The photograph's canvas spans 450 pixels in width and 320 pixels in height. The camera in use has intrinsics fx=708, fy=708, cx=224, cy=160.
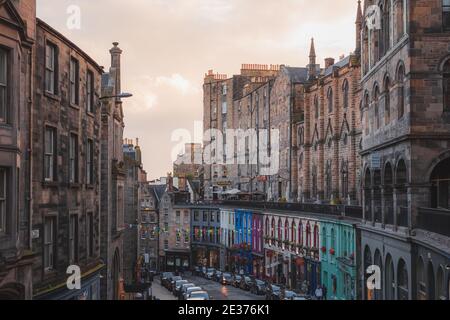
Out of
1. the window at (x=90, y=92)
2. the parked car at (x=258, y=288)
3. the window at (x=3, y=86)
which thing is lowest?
the parked car at (x=258, y=288)

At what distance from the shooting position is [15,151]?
18734 millimetres

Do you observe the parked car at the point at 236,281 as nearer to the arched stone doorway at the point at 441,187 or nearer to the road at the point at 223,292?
the road at the point at 223,292

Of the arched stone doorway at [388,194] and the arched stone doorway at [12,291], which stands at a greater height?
the arched stone doorway at [388,194]

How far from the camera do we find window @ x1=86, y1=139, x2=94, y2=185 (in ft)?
93.8

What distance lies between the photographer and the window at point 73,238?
25.8 metres

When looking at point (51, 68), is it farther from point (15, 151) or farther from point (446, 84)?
point (446, 84)

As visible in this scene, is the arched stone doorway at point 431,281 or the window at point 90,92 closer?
the arched stone doorway at point 431,281

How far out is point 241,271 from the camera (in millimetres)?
76188

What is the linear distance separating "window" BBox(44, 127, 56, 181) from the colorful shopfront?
22.2 meters

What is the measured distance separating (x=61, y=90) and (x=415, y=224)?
49.4ft

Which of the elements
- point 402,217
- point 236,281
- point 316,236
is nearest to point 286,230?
point 236,281

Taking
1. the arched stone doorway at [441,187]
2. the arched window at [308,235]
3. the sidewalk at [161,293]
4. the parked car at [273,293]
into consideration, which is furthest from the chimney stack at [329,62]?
the arched stone doorway at [441,187]

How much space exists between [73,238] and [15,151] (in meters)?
8.25

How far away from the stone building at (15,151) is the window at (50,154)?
291 centimetres
